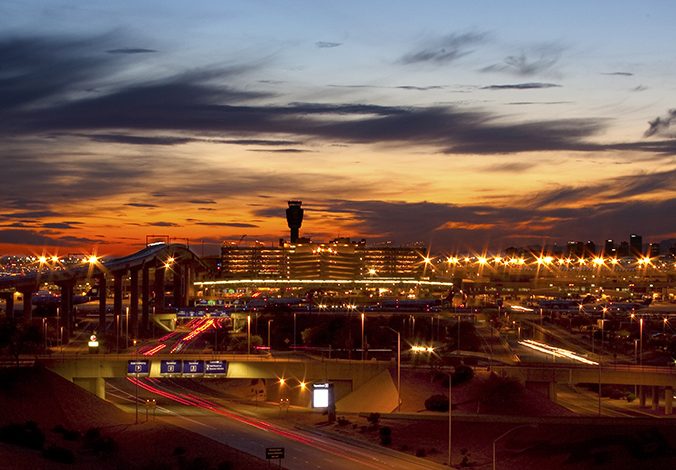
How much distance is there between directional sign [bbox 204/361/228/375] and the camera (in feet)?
257

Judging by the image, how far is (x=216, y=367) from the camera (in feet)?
258

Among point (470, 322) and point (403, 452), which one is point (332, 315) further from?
point (403, 452)

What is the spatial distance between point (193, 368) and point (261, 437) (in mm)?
16898

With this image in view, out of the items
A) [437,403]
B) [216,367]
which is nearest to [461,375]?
[437,403]

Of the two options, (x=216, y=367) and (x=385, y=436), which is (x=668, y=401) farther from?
(x=216, y=367)

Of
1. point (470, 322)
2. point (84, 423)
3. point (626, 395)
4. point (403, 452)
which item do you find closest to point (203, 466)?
point (403, 452)

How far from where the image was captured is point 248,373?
3142 inches

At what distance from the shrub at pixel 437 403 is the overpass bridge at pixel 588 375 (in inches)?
343

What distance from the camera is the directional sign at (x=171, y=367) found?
258 ft

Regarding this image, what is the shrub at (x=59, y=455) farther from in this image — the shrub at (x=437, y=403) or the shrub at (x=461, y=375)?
the shrub at (x=461, y=375)

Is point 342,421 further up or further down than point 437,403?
further down

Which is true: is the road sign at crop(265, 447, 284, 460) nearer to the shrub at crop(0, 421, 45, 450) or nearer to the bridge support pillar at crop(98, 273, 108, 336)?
the shrub at crop(0, 421, 45, 450)

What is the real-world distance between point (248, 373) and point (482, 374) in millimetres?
17678

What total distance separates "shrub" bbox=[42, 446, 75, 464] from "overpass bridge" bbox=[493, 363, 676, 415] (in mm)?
37561
